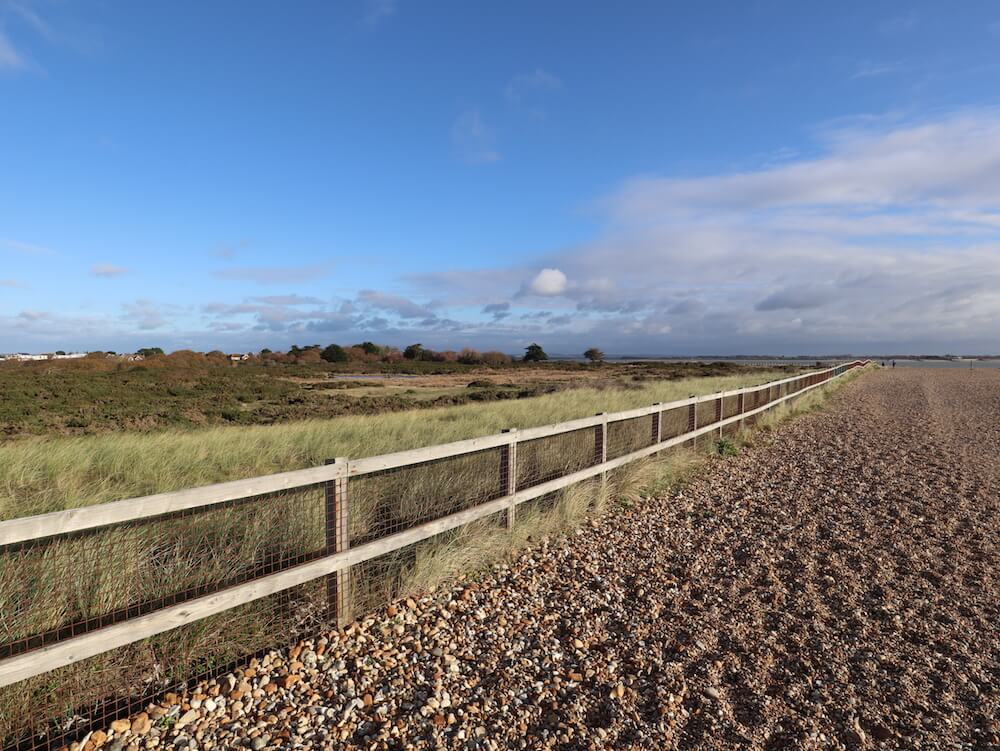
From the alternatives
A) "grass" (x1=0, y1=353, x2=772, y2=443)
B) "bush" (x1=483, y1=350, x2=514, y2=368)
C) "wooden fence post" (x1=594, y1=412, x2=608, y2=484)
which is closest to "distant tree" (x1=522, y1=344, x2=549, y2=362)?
"bush" (x1=483, y1=350, x2=514, y2=368)

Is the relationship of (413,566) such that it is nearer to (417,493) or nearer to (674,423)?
(417,493)

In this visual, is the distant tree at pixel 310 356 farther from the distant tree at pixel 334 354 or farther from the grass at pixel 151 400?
the grass at pixel 151 400

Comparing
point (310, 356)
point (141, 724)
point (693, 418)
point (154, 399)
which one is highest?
point (310, 356)

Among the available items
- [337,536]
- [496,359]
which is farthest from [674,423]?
[496,359]

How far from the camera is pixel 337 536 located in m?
4.28

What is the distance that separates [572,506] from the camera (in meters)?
7.22

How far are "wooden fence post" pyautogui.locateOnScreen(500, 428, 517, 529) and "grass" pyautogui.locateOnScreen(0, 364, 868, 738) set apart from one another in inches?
7.1

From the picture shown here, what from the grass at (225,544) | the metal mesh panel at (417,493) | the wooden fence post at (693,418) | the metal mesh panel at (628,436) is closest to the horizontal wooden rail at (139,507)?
the grass at (225,544)

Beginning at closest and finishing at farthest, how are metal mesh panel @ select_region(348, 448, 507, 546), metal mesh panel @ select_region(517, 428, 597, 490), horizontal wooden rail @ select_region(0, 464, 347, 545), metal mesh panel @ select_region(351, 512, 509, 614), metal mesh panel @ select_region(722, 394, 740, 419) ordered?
horizontal wooden rail @ select_region(0, 464, 347, 545)
metal mesh panel @ select_region(351, 512, 509, 614)
metal mesh panel @ select_region(348, 448, 507, 546)
metal mesh panel @ select_region(517, 428, 597, 490)
metal mesh panel @ select_region(722, 394, 740, 419)

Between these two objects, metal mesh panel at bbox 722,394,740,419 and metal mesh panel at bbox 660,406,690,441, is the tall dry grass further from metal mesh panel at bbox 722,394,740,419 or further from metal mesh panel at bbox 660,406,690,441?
metal mesh panel at bbox 722,394,740,419

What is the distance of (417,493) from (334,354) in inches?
2735

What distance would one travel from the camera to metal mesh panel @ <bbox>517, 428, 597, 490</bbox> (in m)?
8.30

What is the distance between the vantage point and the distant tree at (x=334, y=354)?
236 ft

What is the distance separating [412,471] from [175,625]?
410cm
